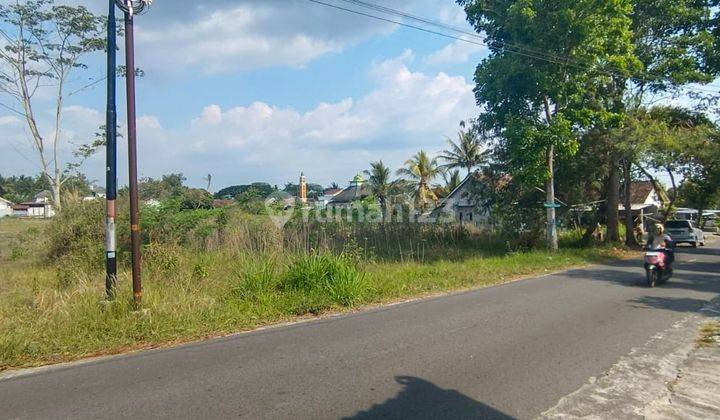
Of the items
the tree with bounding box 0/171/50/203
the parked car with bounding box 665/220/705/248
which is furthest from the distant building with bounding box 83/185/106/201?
the tree with bounding box 0/171/50/203

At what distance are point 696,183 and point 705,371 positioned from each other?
22.4m

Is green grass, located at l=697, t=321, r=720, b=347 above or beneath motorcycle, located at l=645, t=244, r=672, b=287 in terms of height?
beneath

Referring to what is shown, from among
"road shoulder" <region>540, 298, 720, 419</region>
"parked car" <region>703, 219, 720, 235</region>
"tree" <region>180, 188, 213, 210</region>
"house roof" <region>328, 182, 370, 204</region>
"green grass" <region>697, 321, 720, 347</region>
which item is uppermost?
"house roof" <region>328, 182, 370, 204</region>

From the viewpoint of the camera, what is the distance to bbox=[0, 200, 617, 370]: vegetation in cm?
722

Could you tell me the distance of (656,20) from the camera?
69.9 ft

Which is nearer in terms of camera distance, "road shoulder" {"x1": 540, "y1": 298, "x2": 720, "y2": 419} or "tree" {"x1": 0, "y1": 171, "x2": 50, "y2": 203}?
"road shoulder" {"x1": 540, "y1": 298, "x2": 720, "y2": 419}

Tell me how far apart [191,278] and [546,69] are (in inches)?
533

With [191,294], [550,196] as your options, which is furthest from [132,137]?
Result: [550,196]

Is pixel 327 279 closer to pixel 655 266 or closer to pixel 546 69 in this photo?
pixel 655 266

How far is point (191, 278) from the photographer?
10.2 m

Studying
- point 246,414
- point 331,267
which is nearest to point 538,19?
point 331,267

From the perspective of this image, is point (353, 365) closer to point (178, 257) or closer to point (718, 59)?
point (178, 257)

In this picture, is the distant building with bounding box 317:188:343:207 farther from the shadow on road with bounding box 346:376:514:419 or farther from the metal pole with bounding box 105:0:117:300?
the shadow on road with bounding box 346:376:514:419

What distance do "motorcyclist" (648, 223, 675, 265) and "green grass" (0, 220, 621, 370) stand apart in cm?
339
